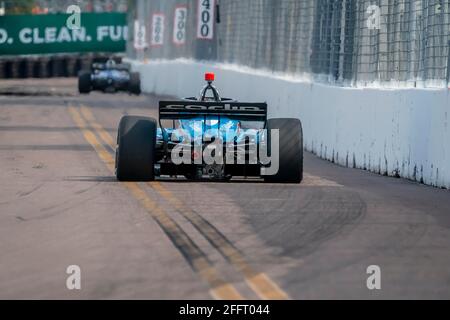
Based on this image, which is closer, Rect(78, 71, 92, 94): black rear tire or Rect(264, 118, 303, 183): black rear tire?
Rect(264, 118, 303, 183): black rear tire

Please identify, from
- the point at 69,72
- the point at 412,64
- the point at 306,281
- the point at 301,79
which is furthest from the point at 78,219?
the point at 69,72

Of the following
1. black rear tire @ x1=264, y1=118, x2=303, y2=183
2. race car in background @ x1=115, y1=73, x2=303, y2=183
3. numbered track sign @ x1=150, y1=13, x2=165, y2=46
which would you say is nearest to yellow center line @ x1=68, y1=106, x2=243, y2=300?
race car in background @ x1=115, y1=73, x2=303, y2=183

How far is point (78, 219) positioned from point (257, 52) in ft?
69.6

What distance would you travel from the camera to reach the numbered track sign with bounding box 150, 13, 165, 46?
5606 cm

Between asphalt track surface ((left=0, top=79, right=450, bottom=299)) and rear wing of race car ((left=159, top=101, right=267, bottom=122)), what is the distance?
0.79m

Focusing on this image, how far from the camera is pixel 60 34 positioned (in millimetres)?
67250

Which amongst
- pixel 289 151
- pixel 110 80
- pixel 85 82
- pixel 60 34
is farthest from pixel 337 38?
pixel 60 34

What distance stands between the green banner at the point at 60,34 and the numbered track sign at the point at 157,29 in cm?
944

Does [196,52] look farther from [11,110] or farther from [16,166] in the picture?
[16,166]

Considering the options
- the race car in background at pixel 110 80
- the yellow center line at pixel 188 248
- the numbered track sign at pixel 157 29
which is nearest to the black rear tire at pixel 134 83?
the race car in background at pixel 110 80

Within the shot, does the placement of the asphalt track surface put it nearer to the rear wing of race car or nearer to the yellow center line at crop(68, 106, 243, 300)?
the yellow center line at crop(68, 106, 243, 300)

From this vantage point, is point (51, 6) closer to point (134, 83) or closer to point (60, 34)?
point (60, 34)
